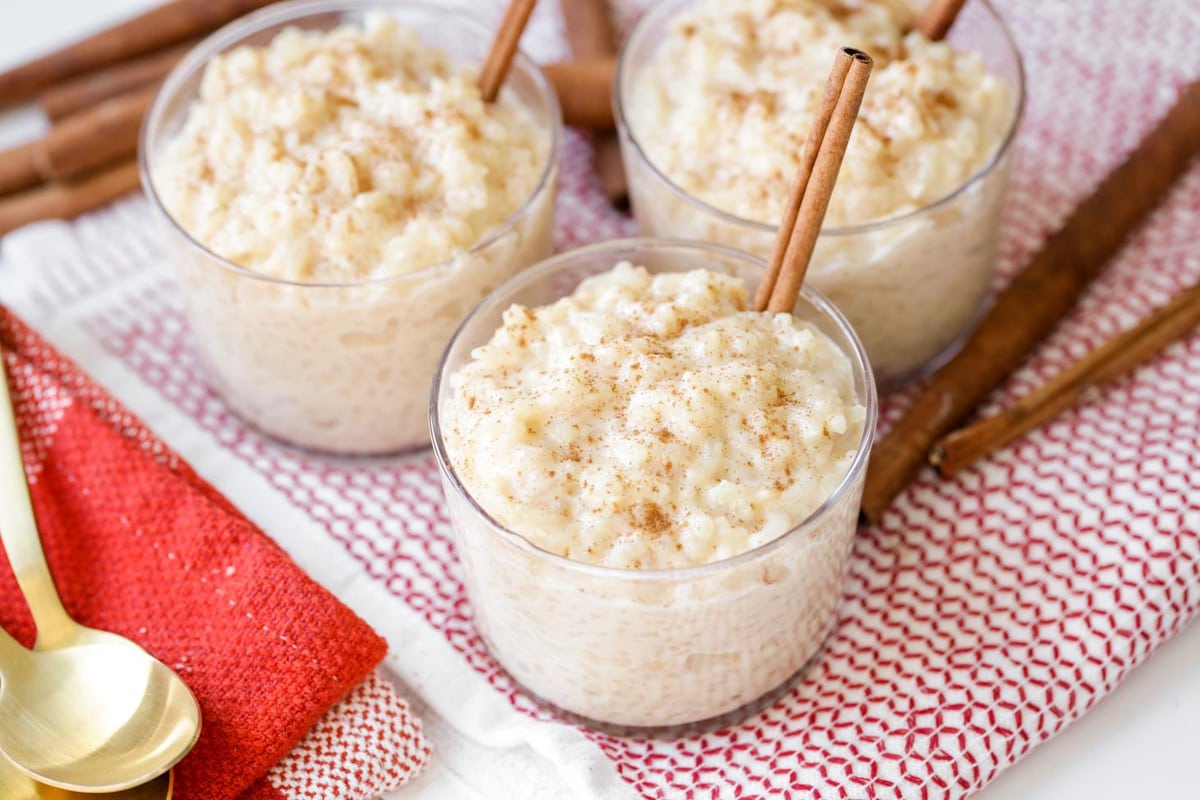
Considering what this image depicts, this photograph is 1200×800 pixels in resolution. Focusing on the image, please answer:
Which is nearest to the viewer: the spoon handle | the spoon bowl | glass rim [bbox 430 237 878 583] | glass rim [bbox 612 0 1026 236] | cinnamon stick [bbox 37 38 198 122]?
glass rim [bbox 430 237 878 583]

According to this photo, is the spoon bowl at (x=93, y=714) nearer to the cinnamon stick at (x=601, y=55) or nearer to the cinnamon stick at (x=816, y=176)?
the cinnamon stick at (x=816, y=176)

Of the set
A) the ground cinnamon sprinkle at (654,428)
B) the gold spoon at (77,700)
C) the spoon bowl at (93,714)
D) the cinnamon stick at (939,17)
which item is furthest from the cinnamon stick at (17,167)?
the cinnamon stick at (939,17)

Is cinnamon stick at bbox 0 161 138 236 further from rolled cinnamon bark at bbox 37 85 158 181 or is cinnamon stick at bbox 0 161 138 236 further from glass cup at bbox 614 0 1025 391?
glass cup at bbox 614 0 1025 391

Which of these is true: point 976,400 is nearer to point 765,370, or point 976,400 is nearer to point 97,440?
point 765,370

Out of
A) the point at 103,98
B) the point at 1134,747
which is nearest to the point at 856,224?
the point at 1134,747

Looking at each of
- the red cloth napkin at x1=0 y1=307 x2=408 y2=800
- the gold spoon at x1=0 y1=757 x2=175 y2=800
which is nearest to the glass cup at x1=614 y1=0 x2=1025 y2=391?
the red cloth napkin at x1=0 y1=307 x2=408 y2=800

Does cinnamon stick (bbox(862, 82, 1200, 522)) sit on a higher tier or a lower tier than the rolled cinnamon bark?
higher
